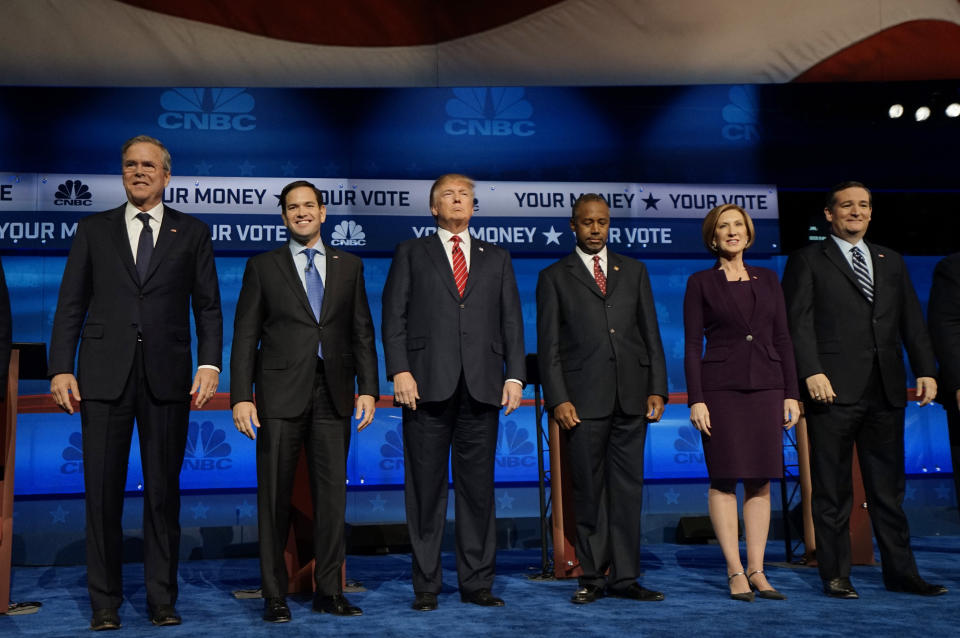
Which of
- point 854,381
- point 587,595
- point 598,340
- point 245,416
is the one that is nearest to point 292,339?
point 245,416

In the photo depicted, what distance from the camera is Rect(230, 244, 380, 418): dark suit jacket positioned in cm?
332

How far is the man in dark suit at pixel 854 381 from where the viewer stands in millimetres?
3574

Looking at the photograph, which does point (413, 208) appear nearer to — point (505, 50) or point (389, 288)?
point (505, 50)

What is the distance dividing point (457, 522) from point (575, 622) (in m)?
0.67

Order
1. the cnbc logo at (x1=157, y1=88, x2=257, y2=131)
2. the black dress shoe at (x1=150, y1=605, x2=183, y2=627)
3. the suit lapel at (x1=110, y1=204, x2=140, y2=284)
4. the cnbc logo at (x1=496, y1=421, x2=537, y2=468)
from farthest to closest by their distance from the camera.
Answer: the cnbc logo at (x1=496, y1=421, x2=537, y2=468)
the cnbc logo at (x1=157, y1=88, x2=257, y2=131)
the suit lapel at (x1=110, y1=204, x2=140, y2=284)
the black dress shoe at (x1=150, y1=605, x2=183, y2=627)

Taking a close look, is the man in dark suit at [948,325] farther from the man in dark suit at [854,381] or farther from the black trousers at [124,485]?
the black trousers at [124,485]

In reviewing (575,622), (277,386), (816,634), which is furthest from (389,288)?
(816,634)

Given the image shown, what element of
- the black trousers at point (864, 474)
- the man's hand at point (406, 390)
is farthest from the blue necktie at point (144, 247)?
the black trousers at point (864, 474)

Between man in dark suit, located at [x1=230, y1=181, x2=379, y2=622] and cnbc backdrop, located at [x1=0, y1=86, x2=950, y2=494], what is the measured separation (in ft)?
8.64

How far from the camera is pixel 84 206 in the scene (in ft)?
19.4

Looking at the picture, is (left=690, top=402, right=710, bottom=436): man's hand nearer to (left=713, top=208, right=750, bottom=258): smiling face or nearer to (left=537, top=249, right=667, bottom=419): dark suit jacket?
(left=537, top=249, right=667, bottom=419): dark suit jacket

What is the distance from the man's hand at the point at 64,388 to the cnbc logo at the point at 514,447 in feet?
12.0

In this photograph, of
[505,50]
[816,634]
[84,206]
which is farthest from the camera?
[505,50]

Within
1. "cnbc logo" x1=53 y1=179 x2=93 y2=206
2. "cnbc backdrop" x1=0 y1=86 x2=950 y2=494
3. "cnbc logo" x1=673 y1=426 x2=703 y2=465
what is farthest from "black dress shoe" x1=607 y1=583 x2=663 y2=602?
"cnbc logo" x1=53 y1=179 x2=93 y2=206
